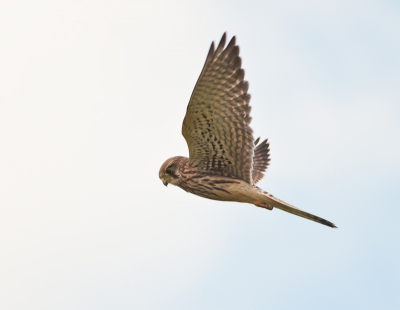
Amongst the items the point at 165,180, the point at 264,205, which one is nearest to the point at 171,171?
the point at 165,180

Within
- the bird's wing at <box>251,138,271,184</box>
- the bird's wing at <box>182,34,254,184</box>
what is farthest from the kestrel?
the bird's wing at <box>251,138,271,184</box>

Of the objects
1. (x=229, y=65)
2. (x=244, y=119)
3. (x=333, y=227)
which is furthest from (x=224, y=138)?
(x=333, y=227)

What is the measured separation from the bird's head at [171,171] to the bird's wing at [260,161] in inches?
94.1

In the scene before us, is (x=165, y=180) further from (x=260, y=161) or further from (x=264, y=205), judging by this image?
(x=260, y=161)

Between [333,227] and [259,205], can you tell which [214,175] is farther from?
[333,227]

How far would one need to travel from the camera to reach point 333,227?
387 inches

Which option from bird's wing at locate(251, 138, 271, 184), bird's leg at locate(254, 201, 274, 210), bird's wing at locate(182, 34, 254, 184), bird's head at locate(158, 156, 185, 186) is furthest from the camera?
bird's wing at locate(251, 138, 271, 184)

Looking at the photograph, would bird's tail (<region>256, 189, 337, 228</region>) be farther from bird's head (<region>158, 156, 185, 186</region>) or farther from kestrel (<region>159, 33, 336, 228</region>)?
bird's head (<region>158, 156, 185, 186</region>)

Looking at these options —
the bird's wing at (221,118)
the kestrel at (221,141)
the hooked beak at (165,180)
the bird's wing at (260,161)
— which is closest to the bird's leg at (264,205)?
the kestrel at (221,141)

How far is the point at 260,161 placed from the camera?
13320mm

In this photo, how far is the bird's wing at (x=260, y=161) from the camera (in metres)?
13.1

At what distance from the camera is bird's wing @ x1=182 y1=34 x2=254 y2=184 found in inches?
385

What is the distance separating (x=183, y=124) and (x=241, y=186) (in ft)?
3.99

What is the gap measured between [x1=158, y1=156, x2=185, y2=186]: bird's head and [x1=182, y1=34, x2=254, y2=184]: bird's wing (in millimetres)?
387
